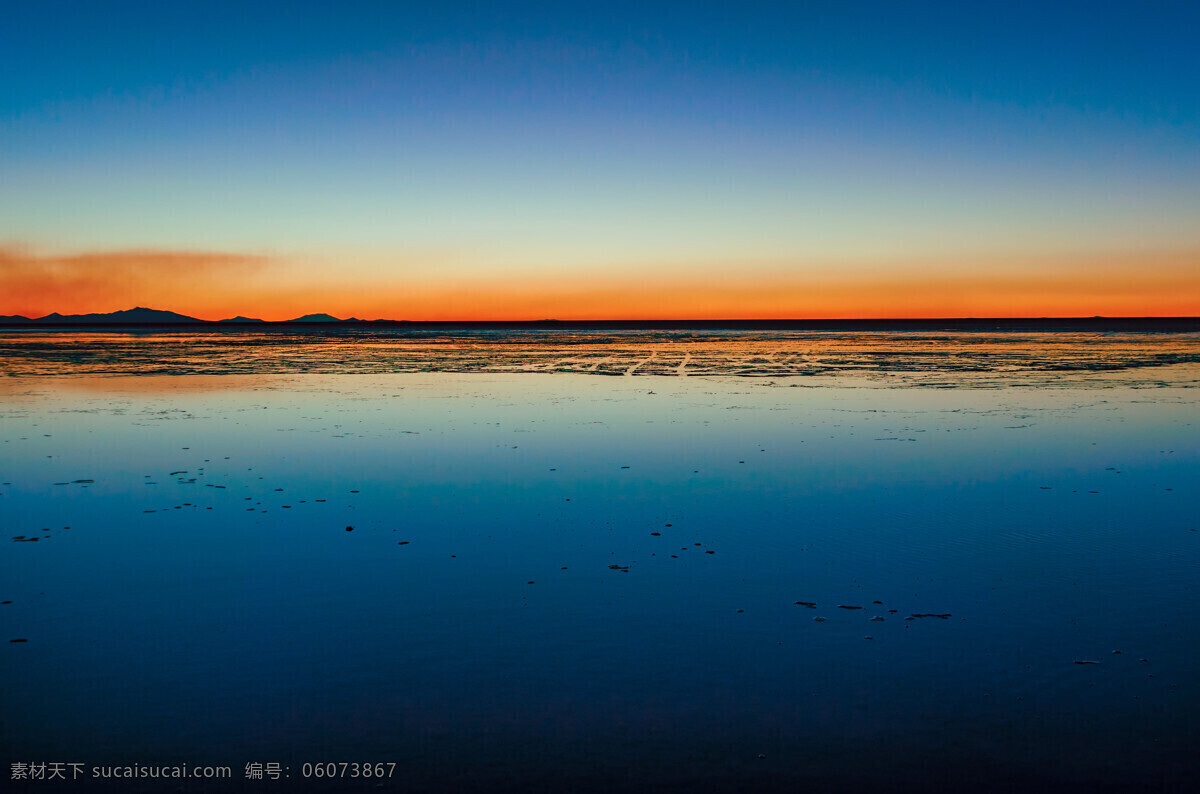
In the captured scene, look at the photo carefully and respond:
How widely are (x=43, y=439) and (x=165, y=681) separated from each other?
44.4 feet

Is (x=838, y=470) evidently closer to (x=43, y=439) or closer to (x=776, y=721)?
(x=776, y=721)

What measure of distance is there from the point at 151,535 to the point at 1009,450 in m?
13.4

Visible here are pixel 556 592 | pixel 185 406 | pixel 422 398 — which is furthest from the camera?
pixel 422 398

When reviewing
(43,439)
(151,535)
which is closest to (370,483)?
(151,535)

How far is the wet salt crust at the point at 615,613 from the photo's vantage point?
16.5ft

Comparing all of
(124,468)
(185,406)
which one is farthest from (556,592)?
(185,406)

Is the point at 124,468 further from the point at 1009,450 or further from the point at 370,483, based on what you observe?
the point at 1009,450

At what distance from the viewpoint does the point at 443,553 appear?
9055mm

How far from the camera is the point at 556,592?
7711mm

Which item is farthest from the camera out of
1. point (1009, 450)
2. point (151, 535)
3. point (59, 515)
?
point (1009, 450)

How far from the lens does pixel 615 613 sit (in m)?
7.17

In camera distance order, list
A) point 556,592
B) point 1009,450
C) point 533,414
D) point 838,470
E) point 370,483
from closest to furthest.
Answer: point 556,592, point 370,483, point 838,470, point 1009,450, point 533,414

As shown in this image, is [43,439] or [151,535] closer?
[151,535]

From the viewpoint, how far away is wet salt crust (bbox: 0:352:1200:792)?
16.5ft
